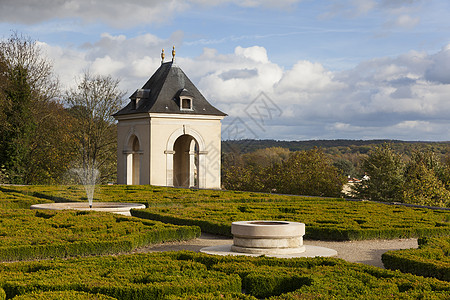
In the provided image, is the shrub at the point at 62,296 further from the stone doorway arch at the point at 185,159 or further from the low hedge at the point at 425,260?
the stone doorway arch at the point at 185,159

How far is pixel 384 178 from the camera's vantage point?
40812 millimetres

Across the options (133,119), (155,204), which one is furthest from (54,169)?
(155,204)

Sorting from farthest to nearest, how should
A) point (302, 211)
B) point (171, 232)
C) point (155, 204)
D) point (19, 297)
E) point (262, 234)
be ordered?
point (155, 204) < point (302, 211) < point (171, 232) < point (262, 234) < point (19, 297)

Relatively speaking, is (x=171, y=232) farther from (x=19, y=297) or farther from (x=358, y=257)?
(x=19, y=297)

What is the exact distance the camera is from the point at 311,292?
7.44 metres

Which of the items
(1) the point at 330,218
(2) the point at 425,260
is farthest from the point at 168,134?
(2) the point at 425,260

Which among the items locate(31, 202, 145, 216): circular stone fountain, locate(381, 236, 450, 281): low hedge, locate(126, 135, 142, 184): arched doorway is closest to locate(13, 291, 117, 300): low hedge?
locate(381, 236, 450, 281): low hedge

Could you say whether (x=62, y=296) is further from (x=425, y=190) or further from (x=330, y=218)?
(x=425, y=190)

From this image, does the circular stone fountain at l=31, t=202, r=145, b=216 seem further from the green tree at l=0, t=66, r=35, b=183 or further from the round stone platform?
the green tree at l=0, t=66, r=35, b=183

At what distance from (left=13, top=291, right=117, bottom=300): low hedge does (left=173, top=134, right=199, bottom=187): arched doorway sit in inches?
1136

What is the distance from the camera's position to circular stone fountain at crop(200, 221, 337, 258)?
11.4 metres

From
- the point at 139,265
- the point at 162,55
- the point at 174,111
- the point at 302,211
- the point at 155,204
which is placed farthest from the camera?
the point at 162,55

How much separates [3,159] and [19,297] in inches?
1238

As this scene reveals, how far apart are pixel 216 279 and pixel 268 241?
3.46m
